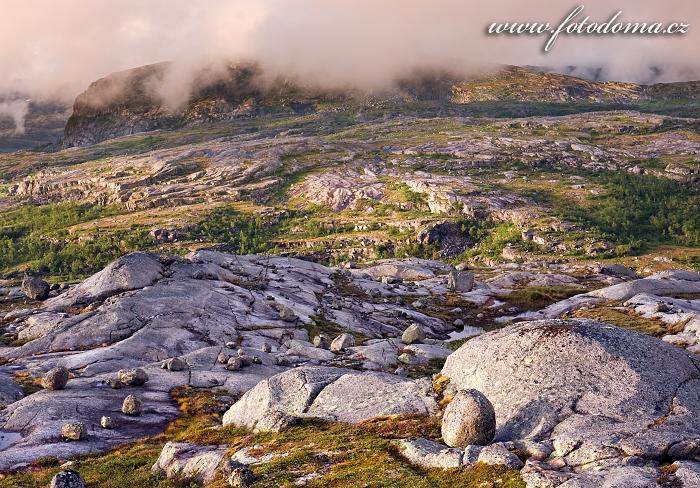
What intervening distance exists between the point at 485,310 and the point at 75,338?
279 feet

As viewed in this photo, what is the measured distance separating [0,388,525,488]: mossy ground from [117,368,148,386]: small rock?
12.5m

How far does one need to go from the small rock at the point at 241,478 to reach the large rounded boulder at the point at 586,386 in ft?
48.3

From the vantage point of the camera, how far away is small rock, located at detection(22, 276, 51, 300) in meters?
97.9

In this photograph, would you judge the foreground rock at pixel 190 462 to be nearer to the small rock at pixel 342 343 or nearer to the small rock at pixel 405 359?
the small rock at pixel 405 359

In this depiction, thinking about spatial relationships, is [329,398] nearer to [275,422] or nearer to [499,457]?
[275,422]

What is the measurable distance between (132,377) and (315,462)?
3196 cm

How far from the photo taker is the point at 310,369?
4522 centimetres

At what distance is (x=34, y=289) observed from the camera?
98125 millimetres

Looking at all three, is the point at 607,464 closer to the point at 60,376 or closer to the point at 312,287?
the point at 60,376

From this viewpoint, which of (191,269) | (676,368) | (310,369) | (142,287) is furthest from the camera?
(191,269)

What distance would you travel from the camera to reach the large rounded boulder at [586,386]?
2752 cm

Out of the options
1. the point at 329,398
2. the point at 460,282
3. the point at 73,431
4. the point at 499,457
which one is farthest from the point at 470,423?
the point at 460,282

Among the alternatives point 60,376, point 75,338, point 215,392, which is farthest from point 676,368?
point 75,338

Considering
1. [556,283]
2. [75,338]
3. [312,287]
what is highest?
[75,338]
